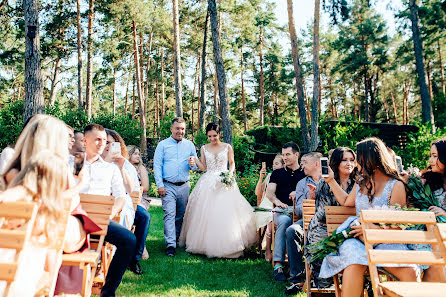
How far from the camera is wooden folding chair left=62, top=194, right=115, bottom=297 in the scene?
9.30 feet

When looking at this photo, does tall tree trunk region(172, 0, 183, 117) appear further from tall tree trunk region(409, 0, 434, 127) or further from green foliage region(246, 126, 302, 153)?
tall tree trunk region(409, 0, 434, 127)

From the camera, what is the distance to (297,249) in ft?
15.4

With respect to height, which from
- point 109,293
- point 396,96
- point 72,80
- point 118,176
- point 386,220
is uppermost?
point 72,80

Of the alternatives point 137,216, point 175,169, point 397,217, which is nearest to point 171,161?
point 175,169

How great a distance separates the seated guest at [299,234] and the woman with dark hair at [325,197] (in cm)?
30

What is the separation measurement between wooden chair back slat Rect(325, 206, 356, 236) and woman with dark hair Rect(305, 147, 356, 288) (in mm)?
247

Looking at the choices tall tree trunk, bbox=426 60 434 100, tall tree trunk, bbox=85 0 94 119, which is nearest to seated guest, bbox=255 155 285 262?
tall tree trunk, bbox=85 0 94 119

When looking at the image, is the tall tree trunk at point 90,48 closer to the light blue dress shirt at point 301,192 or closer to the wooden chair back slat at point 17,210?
the light blue dress shirt at point 301,192

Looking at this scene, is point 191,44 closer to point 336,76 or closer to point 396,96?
point 336,76

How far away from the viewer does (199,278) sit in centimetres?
488

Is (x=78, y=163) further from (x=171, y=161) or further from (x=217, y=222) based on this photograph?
(x=171, y=161)

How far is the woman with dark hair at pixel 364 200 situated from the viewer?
3.18m

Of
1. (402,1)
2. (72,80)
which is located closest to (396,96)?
(402,1)

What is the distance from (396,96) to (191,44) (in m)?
20.4
